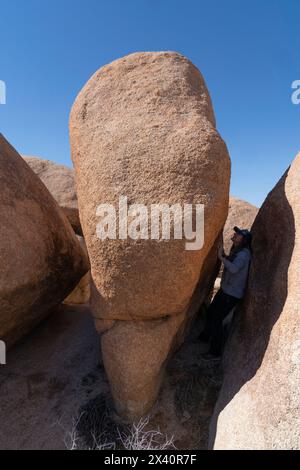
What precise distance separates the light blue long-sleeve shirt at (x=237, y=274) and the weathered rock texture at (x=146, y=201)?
1.16ft

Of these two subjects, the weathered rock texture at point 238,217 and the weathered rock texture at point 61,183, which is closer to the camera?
the weathered rock texture at point 61,183

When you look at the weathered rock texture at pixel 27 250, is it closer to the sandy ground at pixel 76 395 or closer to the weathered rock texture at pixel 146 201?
the sandy ground at pixel 76 395

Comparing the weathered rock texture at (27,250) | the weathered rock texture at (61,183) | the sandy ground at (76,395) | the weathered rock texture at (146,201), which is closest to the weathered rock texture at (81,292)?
the weathered rock texture at (61,183)

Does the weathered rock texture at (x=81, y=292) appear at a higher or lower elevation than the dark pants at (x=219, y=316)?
lower

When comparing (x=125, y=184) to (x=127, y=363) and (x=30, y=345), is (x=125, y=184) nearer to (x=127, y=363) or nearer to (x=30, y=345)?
(x=127, y=363)

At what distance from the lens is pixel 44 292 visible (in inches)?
161

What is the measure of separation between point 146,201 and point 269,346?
1586 millimetres

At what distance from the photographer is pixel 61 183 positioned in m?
7.47

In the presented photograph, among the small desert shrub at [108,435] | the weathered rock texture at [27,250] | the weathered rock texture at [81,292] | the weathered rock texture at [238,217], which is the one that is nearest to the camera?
the small desert shrub at [108,435]

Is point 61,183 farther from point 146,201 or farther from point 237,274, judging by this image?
point 237,274

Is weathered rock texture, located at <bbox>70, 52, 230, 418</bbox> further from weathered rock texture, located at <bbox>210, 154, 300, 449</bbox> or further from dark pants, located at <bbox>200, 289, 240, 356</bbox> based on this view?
weathered rock texture, located at <bbox>210, 154, 300, 449</bbox>

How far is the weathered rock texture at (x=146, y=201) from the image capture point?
302 centimetres

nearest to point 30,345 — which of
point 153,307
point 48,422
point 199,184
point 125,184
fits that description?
point 48,422

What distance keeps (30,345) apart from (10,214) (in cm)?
193
